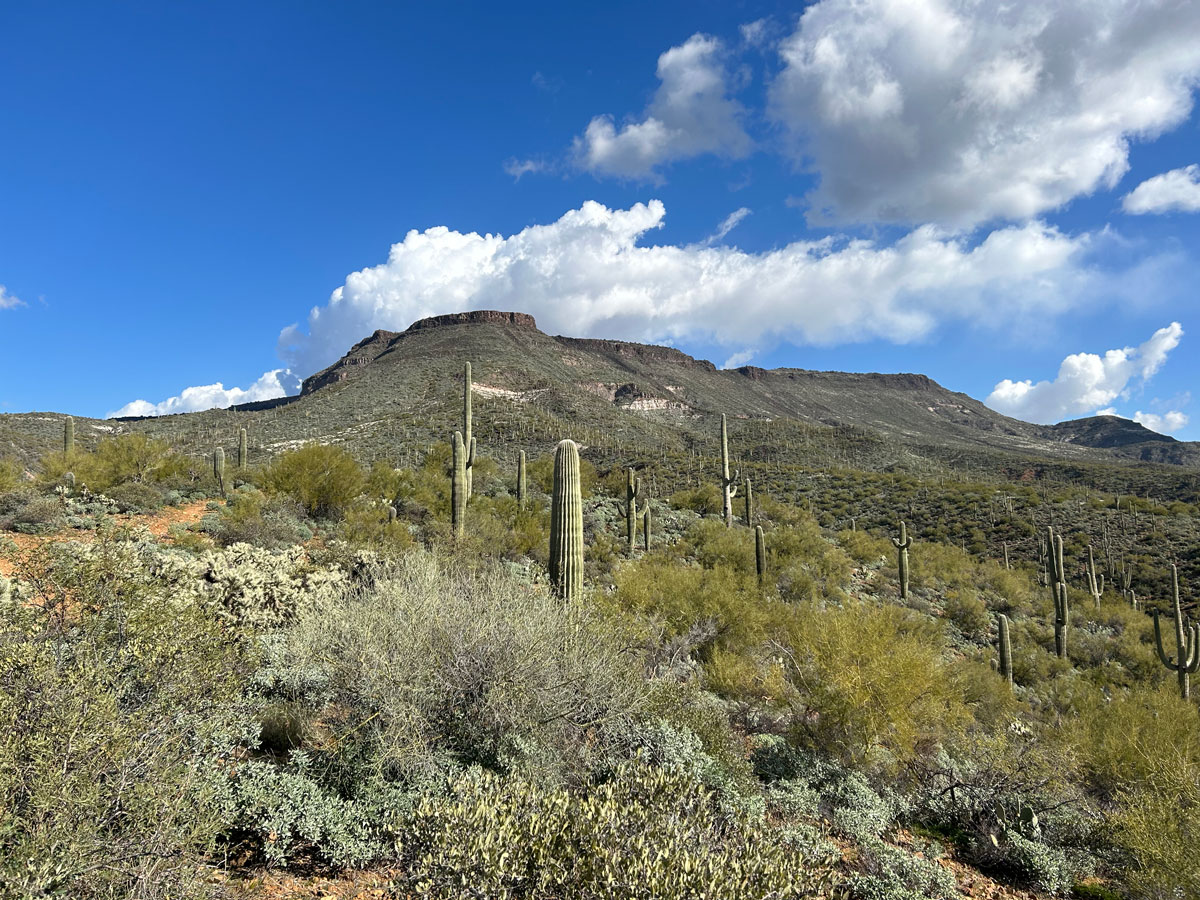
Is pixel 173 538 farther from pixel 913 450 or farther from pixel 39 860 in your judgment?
pixel 913 450

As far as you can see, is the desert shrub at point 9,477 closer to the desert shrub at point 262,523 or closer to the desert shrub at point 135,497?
the desert shrub at point 135,497

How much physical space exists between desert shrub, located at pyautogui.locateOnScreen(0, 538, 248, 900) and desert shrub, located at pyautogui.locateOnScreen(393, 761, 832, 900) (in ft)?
4.53

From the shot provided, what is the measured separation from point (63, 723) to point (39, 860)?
727mm

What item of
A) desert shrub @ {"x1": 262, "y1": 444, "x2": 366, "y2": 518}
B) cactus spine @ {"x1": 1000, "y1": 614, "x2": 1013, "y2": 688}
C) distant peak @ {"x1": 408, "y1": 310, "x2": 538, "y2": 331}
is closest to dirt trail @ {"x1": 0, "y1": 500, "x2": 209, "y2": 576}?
desert shrub @ {"x1": 262, "y1": 444, "x2": 366, "y2": 518}

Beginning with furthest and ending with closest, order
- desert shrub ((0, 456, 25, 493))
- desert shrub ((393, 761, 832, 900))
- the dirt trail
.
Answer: desert shrub ((0, 456, 25, 493)), the dirt trail, desert shrub ((393, 761, 832, 900))

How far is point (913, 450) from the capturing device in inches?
2338

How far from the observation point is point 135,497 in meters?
15.0

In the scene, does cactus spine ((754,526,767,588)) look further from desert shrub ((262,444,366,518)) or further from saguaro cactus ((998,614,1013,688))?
desert shrub ((262,444,366,518))

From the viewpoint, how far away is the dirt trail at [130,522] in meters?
9.84

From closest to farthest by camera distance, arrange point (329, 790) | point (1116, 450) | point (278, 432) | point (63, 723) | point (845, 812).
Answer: point (63, 723)
point (329, 790)
point (845, 812)
point (278, 432)
point (1116, 450)

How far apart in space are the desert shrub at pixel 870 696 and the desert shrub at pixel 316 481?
532 inches

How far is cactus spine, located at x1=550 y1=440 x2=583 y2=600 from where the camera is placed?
388 inches

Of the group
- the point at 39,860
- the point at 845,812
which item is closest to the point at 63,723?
the point at 39,860

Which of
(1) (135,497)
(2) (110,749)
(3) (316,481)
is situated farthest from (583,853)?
(1) (135,497)
